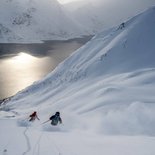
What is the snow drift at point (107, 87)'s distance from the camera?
22.9 m

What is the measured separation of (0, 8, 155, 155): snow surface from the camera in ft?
50.4

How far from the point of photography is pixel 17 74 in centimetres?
10094

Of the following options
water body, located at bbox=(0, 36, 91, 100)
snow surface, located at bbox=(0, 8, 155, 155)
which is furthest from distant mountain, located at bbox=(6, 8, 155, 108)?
water body, located at bbox=(0, 36, 91, 100)

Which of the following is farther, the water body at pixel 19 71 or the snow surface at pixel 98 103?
the water body at pixel 19 71

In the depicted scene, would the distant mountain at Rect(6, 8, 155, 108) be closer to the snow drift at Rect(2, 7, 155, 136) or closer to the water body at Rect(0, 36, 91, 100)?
the snow drift at Rect(2, 7, 155, 136)

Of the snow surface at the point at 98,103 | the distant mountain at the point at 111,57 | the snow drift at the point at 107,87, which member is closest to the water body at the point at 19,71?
the distant mountain at the point at 111,57

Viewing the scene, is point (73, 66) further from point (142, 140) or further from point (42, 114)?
point (142, 140)

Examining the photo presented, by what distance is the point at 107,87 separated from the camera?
33.7m

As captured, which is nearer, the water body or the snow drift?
the snow drift

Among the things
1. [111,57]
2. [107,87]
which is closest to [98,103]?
[107,87]

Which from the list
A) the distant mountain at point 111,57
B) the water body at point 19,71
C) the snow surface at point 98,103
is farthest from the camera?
the water body at point 19,71

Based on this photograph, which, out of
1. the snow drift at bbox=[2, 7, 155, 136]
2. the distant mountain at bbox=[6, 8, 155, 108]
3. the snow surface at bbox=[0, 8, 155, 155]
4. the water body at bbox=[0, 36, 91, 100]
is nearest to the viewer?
the snow surface at bbox=[0, 8, 155, 155]

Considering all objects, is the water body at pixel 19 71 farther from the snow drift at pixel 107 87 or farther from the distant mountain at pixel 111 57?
the snow drift at pixel 107 87

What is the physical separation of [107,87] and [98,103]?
17.5 ft
